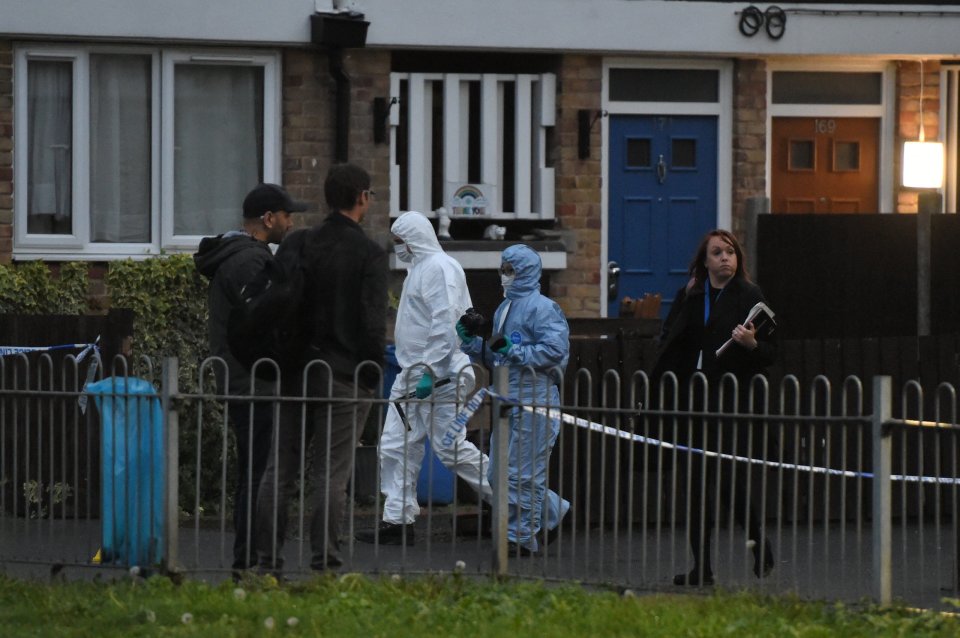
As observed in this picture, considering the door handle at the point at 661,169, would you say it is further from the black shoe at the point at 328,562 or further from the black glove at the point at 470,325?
the black shoe at the point at 328,562

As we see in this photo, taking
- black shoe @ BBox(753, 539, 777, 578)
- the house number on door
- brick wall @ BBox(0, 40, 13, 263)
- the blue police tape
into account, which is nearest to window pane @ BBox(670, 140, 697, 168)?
the house number on door

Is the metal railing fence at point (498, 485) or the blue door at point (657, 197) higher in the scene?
the blue door at point (657, 197)

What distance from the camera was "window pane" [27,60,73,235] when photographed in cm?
1476

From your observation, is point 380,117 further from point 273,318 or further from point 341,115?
point 273,318

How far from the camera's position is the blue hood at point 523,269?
34.3 feet

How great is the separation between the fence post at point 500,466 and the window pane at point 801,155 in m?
8.16

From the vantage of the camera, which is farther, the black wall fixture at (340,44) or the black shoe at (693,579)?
the black wall fixture at (340,44)

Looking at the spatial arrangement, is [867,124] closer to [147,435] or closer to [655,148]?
[655,148]

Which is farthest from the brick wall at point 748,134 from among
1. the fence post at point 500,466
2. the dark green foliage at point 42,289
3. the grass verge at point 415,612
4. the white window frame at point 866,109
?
the grass verge at point 415,612

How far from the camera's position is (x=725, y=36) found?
15484mm

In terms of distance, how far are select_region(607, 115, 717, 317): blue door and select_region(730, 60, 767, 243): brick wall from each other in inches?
8.5

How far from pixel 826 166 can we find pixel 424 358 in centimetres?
669

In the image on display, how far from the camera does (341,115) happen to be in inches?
590

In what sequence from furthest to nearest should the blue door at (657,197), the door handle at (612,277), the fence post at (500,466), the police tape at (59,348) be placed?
the blue door at (657,197)
the door handle at (612,277)
the police tape at (59,348)
the fence post at (500,466)
